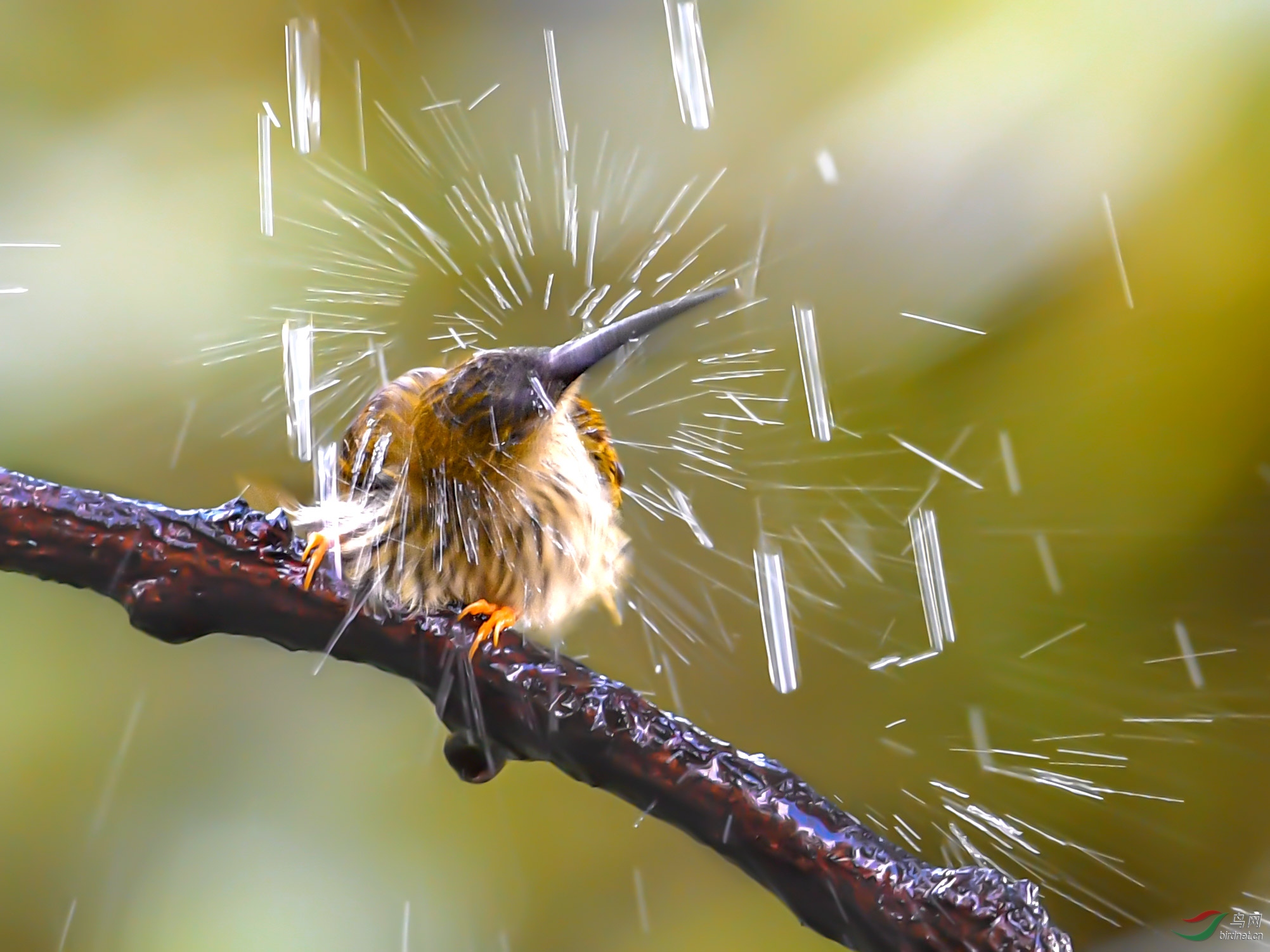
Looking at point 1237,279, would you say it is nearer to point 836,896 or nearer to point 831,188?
point 831,188

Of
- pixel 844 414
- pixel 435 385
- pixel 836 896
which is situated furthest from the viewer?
pixel 844 414

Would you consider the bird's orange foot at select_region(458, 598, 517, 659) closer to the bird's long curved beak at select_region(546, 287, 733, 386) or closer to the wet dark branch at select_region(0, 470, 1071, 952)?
the wet dark branch at select_region(0, 470, 1071, 952)

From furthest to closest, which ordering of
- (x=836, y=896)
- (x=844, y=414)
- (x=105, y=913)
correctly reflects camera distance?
(x=844, y=414)
(x=105, y=913)
(x=836, y=896)

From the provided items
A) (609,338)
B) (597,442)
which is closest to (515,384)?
(609,338)

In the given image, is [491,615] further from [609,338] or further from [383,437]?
[609,338]

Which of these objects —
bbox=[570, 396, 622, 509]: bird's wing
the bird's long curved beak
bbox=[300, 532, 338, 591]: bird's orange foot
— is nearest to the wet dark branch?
bbox=[300, 532, 338, 591]: bird's orange foot

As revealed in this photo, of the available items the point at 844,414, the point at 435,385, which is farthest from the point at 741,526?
the point at 435,385

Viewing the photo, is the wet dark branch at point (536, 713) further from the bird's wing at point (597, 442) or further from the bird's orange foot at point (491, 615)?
the bird's wing at point (597, 442)
